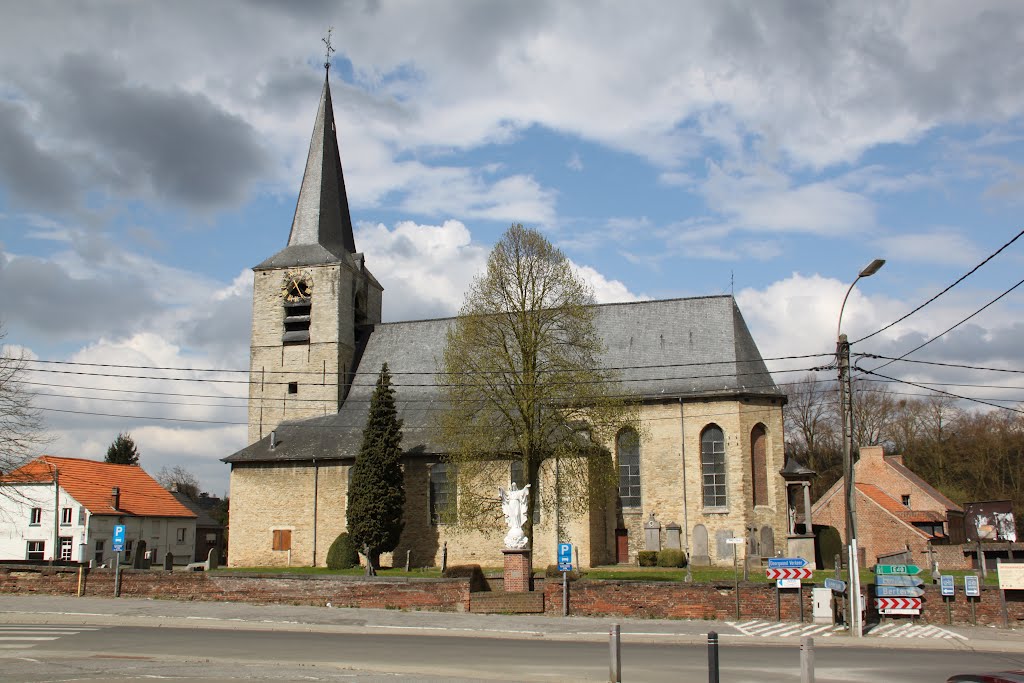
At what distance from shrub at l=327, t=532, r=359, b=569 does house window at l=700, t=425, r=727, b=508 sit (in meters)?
14.2

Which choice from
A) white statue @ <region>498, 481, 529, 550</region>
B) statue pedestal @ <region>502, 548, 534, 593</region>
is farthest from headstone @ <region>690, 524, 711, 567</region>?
statue pedestal @ <region>502, 548, 534, 593</region>

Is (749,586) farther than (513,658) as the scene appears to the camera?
Yes

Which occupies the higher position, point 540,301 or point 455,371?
point 540,301

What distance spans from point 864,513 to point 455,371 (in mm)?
22084

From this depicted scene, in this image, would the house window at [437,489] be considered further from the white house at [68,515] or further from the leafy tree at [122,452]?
the leafy tree at [122,452]

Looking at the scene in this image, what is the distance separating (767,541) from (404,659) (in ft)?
77.2

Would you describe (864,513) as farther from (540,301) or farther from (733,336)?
(540,301)

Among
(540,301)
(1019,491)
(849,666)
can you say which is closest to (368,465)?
(540,301)

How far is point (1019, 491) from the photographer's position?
181 ft

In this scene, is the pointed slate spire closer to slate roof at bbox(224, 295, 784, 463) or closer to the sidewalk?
slate roof at bbox(224, 295, 784, 463)

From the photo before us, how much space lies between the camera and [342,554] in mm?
34656

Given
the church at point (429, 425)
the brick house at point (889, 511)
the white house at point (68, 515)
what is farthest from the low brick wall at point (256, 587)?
the brick house at point (889, 511)

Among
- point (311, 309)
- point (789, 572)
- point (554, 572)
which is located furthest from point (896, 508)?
point (311, 309)

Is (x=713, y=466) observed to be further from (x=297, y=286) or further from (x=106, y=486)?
(x=106, y=486)
